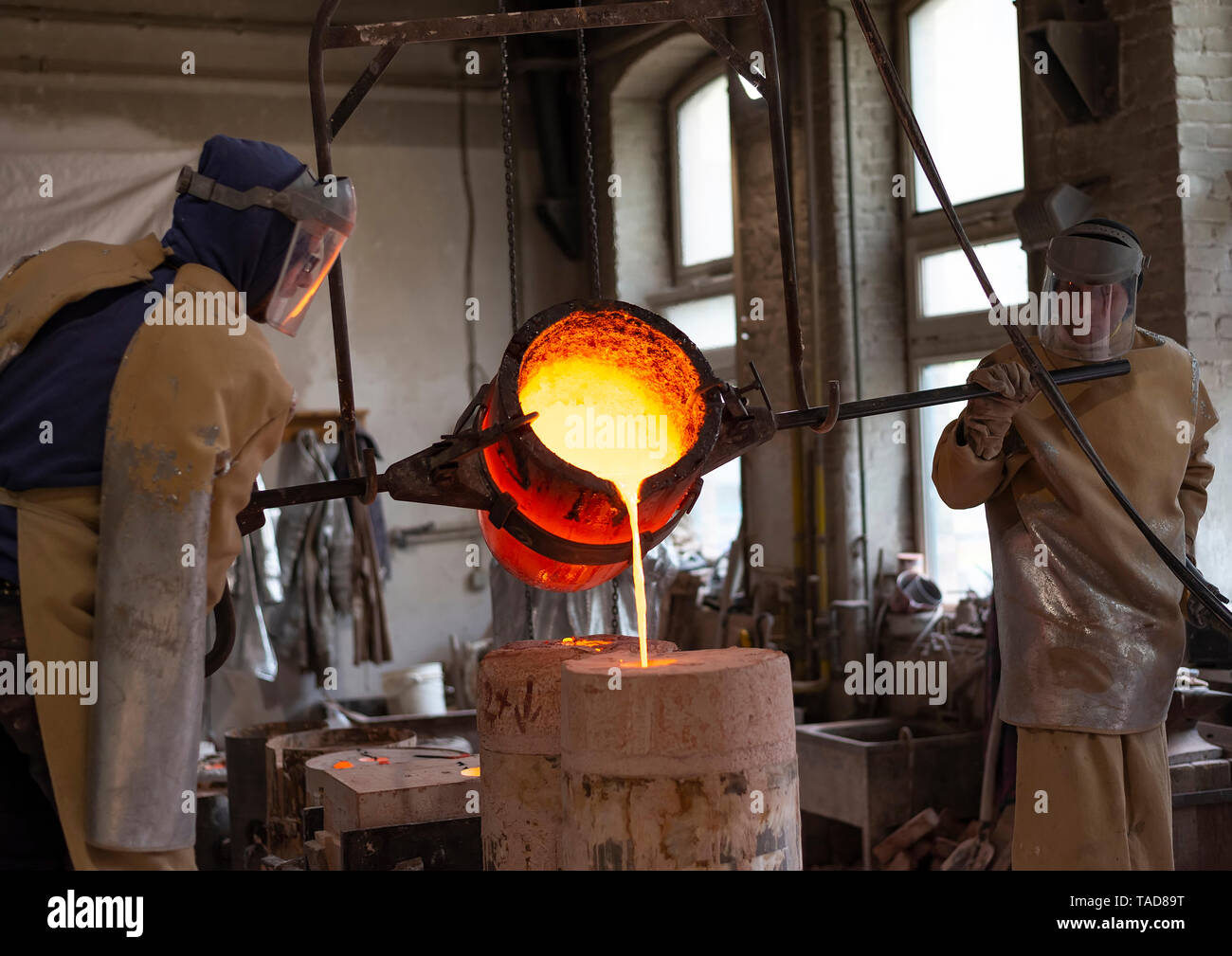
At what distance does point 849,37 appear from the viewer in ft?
22.2

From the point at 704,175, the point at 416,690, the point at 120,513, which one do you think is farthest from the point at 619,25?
the point at 704,175

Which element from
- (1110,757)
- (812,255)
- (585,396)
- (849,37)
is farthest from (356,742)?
(849,37)

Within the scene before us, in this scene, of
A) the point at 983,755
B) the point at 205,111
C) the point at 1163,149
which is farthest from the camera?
the point at 205,111

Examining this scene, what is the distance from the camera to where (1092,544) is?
3326mm

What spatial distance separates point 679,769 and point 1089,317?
174 centimetres

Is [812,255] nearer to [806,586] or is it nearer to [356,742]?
[806,586]

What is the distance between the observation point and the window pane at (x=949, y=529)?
21.5ft

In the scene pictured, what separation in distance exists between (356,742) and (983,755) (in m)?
2.73

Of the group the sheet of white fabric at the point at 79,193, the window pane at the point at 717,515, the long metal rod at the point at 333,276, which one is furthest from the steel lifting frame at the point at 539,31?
the sheet of white fabric at the point at 79,193

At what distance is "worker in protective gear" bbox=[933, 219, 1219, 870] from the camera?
3.27 metres
